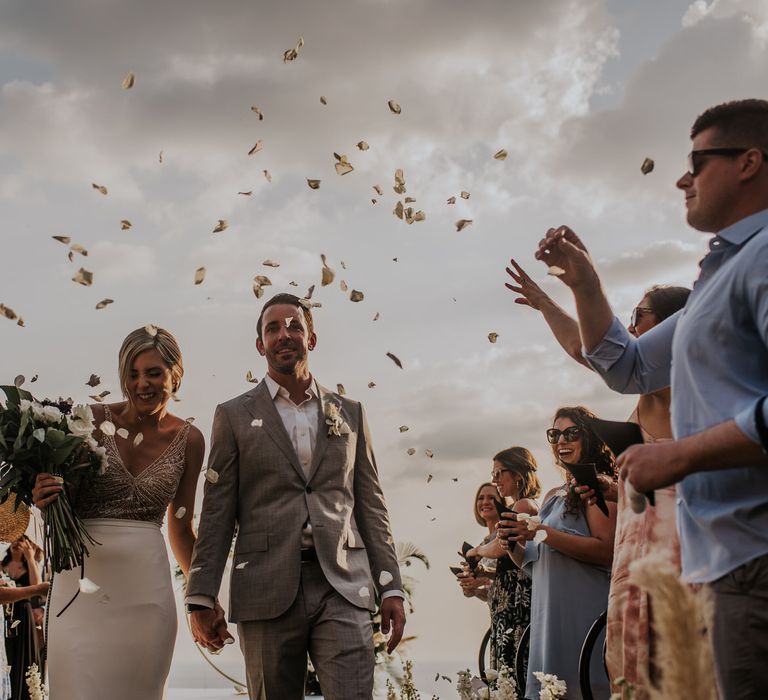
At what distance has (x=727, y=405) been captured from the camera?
2084mm

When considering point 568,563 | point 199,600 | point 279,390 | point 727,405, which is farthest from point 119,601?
point 727,405

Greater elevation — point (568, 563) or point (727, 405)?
point (727, 405)

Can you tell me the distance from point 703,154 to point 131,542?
11.5 feet

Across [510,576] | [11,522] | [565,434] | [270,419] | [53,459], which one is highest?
[565,434]

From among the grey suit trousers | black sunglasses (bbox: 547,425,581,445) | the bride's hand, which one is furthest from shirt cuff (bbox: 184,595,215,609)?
black sunglasses (bbox: 547,425,581,445)

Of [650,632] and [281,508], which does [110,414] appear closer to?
[281,508]

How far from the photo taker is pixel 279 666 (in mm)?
4172

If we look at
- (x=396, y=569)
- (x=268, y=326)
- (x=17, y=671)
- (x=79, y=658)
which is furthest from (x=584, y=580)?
(x=17, y=671)

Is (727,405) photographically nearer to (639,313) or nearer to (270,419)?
(639,313)

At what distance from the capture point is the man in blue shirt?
195 centimetres

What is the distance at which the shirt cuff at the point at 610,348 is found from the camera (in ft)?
9.12

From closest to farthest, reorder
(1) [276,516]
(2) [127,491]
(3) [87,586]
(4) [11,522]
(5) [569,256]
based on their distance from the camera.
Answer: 1. (5) [569,256]
2. (1) [276,516]
3. (3) [87,586]
4. (2) [127,491]
5. (4) [11,522]

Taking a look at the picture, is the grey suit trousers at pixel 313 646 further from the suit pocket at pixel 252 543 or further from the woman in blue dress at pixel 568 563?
the woman in blue dress at pixel 568 563

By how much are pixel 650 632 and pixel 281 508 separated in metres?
1.93
